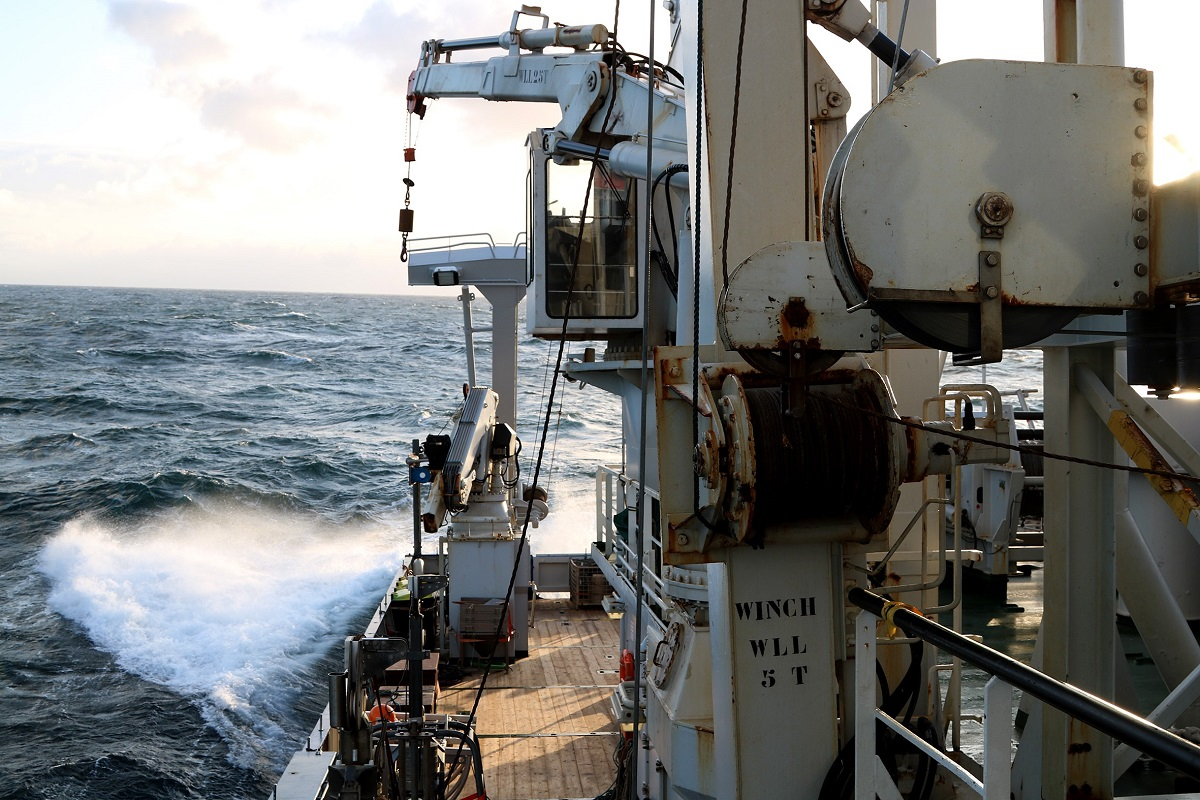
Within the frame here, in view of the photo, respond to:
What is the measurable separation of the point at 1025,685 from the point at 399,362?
59800 mm

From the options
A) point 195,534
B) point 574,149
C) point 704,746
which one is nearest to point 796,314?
point 704,746

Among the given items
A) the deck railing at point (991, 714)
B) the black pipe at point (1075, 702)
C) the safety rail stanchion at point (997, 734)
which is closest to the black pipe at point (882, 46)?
the deck railing at point (991, 714)

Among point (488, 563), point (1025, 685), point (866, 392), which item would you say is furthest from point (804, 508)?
point (488, 563)

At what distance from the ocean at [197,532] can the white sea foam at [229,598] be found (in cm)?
6

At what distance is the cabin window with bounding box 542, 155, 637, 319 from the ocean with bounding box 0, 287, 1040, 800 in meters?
1.35

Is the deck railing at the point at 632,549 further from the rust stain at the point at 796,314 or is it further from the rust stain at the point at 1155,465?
the rust stain at the point at 796,314

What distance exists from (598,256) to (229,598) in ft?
48.3

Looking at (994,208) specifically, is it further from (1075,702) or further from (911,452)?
(1075,702)

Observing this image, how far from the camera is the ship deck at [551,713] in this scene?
891 centimetres

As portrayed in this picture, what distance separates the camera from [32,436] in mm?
35688

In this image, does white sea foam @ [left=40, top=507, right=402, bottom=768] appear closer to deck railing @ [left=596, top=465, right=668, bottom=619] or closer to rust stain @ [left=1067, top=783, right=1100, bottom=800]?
deck railing @ [left=596, top=465, right=668, bottom=619]

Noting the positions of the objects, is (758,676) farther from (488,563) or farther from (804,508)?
(488,563)

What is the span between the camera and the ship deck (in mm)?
8914

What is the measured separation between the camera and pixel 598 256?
32.8 feet
